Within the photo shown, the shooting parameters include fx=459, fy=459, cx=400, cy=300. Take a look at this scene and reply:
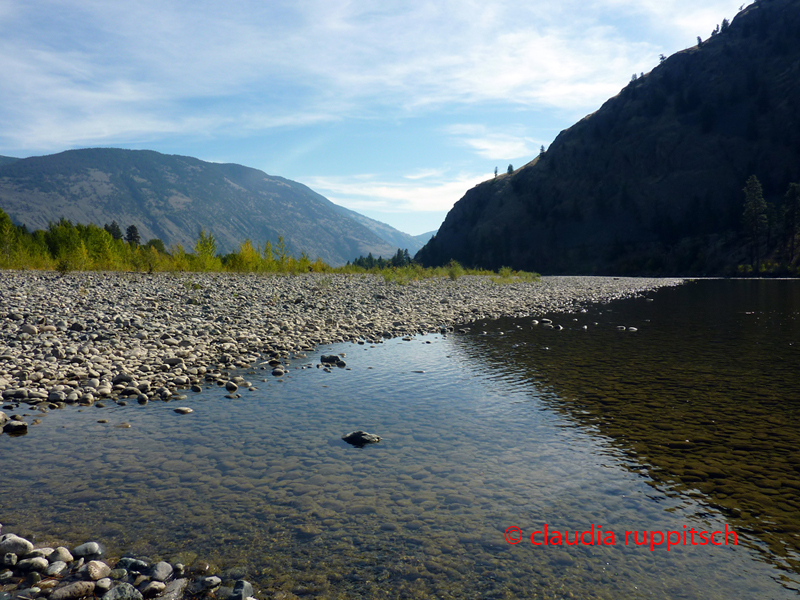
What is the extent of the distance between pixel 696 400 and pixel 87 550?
34.3 ft

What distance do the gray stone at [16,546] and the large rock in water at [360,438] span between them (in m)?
4.14

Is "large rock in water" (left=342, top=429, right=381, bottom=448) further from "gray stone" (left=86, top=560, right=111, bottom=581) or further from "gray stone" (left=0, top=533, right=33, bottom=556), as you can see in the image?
"gray stone" (left=0, top=533, right=33, bottom=556)

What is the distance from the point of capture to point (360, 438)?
7.50 metres

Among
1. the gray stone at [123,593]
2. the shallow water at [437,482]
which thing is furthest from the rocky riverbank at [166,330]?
the gray stone at [123,593]

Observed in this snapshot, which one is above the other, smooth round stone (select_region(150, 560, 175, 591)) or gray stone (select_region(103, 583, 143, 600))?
gray stone (select_region(103, 583, 143, 600))

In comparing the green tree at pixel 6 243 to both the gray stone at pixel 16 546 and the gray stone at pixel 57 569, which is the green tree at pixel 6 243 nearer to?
the gray stone at pixel 16 546

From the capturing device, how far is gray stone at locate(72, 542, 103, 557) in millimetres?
4480

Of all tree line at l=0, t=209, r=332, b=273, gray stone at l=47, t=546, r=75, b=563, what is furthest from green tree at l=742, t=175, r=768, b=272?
gray stone at l=47, t=546, r=75, b=563

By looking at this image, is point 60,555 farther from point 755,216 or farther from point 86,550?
point 755,216

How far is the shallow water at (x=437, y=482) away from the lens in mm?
4406

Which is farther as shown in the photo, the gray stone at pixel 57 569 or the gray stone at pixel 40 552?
the gray stone at pixel 40 552

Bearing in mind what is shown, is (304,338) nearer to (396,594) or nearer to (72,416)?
(72,416)

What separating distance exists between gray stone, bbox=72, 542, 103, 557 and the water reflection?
6593 millimetres

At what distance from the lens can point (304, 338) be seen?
→ 631 inches
